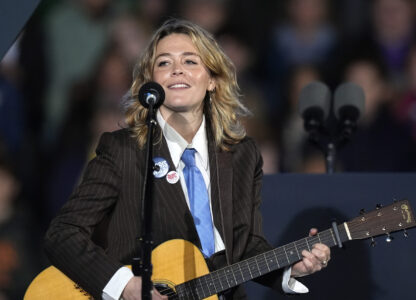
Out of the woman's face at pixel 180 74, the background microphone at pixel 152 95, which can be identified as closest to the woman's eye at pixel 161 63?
the woman's face at pixel 180 74

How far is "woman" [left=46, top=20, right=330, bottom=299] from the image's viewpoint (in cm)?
312

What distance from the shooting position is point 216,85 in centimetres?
370

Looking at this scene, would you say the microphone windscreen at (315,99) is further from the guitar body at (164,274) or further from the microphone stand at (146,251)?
the microphone stand at (146,251)

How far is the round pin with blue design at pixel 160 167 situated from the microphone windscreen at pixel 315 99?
1108mm

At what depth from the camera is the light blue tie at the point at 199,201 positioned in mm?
3316

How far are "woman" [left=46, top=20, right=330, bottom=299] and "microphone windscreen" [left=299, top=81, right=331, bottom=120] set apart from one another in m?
0.61

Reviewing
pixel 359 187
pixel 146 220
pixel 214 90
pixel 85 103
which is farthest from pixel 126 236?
pixel 85 103

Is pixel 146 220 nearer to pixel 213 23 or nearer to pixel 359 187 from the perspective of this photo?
pixel 359 187

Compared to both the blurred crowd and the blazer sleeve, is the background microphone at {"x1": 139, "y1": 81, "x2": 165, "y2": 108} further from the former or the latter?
the blurred crowd

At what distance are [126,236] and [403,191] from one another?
139cm

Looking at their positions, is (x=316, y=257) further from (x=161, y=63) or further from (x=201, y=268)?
(x=161, y=63)

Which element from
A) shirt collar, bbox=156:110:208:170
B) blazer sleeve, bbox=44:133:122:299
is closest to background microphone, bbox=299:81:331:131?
shirt collar, bbox=156:110:208:170

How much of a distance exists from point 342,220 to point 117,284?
1248 mm

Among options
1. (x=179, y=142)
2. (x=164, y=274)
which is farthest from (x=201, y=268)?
(x=179, y=142)
